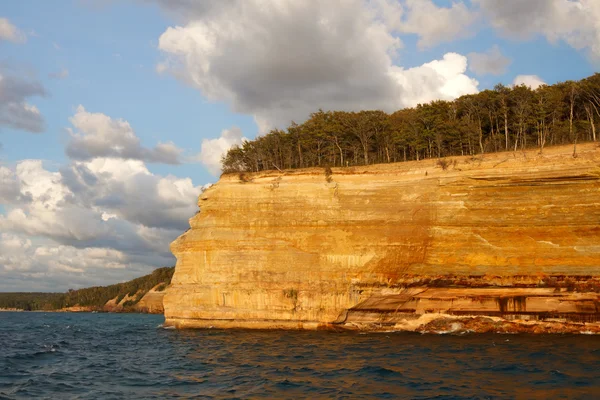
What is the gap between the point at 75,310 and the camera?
13512 centimetres

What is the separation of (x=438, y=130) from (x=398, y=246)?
14.8 metres

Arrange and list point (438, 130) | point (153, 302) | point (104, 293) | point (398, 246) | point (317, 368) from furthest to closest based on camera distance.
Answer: point (104, 293)
point (153, 302)
point (438, 130)
point (398, 246)
point (317, 368)

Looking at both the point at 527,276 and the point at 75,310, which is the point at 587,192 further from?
the point at 75,310

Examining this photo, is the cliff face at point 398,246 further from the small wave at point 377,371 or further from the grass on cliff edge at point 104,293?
the grass on cliff edge at point 104,293

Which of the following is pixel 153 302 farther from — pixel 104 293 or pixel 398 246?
pixel 398 246

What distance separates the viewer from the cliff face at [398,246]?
75.3 ft

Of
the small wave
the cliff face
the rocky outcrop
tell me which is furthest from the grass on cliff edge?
the small wave

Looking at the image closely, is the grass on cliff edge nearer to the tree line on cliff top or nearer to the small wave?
the tree line on cliff top

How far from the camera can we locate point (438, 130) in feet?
118

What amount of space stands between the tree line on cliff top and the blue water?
16.0 metres

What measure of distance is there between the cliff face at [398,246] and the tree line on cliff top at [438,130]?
7400mm

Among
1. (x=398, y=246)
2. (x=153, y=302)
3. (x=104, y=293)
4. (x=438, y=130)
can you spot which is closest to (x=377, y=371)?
(x=398, y=246)

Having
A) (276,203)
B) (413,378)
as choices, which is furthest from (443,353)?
(276,203)

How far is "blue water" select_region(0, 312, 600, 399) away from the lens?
12.3 m
